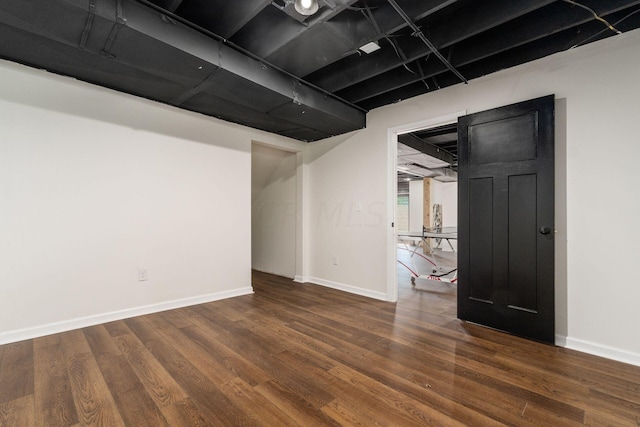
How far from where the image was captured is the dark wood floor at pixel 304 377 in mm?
1460

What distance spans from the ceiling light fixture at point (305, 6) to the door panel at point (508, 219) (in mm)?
1871

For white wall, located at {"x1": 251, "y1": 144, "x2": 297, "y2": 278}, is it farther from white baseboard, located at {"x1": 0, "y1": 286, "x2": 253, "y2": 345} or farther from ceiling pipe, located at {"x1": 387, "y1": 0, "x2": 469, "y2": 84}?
ceiling pipe, located at {"x1": 387, "y1": 0, "x2": 469, "y2": 84}

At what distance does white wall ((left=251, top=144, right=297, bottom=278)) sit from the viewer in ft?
15.4

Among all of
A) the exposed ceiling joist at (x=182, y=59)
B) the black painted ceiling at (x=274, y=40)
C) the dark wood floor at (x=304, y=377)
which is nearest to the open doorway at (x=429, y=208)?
the black painted ceiling at (x=274, y=40)

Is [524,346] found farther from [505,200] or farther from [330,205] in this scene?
[330,205]

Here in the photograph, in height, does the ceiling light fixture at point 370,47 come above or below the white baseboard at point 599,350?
above

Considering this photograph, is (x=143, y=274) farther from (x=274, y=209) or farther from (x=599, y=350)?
(x=599, y=350)

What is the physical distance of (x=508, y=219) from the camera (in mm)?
2504

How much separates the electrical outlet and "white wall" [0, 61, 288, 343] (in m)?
0.05

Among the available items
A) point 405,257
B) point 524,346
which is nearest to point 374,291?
point 524,346

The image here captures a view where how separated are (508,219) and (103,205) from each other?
12.6ft

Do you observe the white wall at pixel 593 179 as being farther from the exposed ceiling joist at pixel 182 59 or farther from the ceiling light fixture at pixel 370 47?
the exposed ceiling joist at pixel 182 59

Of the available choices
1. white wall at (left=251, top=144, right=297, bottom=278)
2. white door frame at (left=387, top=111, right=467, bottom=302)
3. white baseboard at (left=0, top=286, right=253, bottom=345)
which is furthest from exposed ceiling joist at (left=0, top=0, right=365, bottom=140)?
white baseboard at (left=0, top=286, right=253, bottom=345)

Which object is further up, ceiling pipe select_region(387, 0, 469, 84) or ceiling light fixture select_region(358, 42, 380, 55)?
ceiling light fixture select_region(358, 42, 380, 55)
